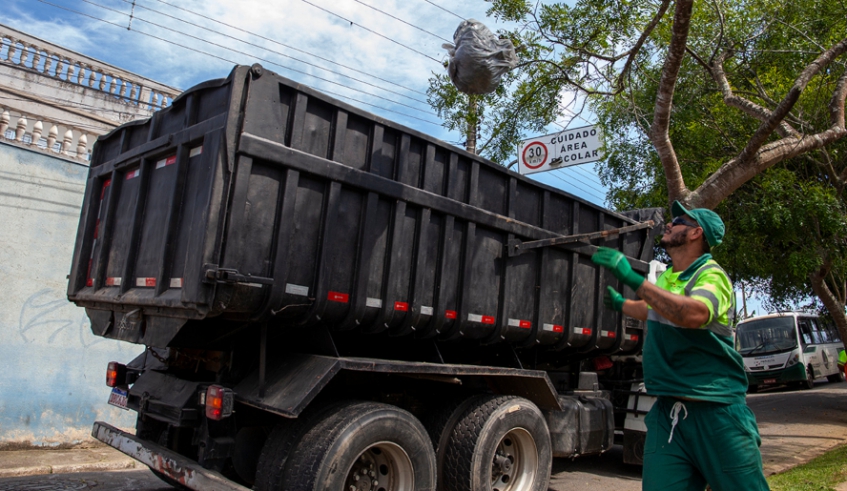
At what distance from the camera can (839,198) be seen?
973 centimetres

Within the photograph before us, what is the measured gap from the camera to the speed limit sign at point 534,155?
837cm

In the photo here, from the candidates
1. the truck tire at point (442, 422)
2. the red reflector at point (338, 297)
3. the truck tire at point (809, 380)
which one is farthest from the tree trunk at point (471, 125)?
the truck tire at point (809, 380)

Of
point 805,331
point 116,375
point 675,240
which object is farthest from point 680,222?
point 805,331

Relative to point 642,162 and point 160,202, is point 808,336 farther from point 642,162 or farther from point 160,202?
point 160,202

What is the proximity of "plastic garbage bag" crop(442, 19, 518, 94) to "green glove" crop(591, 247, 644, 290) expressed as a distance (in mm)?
2832

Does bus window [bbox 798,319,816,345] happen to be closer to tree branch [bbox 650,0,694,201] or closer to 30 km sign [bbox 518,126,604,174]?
30 km sign [bbox 518,126,604,174]

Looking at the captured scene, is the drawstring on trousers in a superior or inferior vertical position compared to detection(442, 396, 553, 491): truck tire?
superior

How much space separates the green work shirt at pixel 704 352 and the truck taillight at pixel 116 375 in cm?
406

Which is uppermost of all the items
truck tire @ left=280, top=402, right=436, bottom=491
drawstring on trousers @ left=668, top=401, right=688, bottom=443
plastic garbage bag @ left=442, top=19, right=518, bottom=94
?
plastic garbage bag @ left=442, top=19, right=518, bottom=94

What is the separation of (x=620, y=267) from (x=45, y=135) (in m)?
6.91

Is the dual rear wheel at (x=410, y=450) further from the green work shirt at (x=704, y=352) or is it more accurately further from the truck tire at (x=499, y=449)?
the green work shirt at (x=704, y=352)

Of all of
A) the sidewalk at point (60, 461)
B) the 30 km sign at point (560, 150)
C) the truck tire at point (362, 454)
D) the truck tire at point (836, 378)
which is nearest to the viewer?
the truck tire at point (362, 454)

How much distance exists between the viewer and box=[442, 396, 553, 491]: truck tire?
4418 mm

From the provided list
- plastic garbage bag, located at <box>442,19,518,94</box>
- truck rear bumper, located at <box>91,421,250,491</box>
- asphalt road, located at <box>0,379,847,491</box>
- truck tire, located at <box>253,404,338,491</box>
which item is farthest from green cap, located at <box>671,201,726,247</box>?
asphalt road, located at <box>0,379,847,491</box>
